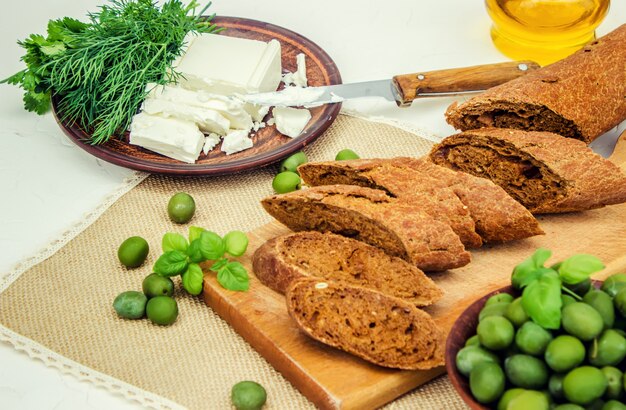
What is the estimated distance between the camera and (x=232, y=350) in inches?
123

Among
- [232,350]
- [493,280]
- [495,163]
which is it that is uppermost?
[495,163]

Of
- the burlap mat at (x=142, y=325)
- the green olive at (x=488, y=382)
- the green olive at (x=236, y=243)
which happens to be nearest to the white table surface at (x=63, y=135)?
the burlap mat at (x=142, y=325)

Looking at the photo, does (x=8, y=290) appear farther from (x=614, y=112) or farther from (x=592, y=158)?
(x=614, y=112)

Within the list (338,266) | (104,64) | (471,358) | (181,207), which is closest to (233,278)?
(338,266)

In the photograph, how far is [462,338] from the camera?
99.3 inches

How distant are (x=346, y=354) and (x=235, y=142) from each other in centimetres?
150

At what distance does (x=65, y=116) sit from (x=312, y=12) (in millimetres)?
1823

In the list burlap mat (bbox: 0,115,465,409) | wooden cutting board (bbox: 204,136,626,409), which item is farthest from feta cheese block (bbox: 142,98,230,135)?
wooden cutting board (bbox: 204,136,626,409)

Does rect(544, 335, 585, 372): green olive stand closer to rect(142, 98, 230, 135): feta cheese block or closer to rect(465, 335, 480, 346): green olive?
rect(465, 335, 480, 346): green olive

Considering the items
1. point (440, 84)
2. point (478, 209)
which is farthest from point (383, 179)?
point (440, 84)

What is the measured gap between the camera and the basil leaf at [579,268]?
2.30 meters

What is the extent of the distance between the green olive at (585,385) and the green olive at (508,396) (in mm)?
120

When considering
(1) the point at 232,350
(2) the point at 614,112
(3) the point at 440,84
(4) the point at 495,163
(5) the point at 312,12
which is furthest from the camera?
(5) the point at 312,12

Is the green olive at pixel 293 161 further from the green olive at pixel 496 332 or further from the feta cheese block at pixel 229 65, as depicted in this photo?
the green olive at pixel 496 332
